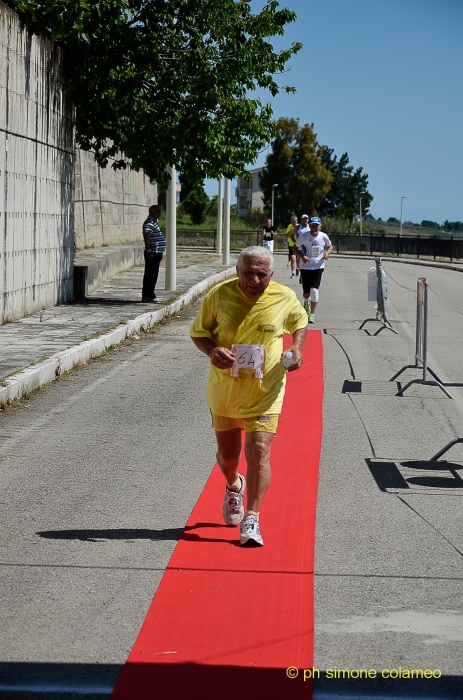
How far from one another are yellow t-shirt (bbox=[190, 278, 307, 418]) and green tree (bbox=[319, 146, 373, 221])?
137 metres

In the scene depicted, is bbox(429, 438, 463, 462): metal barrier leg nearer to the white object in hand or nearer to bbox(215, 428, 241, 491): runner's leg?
bbox(215, 428, 241, 491): runner's leg

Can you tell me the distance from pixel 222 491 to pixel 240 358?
1.60 meters

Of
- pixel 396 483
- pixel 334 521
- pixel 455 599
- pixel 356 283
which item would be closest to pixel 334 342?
pixel 396 483

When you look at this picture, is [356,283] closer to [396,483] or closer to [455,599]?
[396,483]

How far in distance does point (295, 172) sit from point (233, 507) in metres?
91.2

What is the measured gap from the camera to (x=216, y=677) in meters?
3.92

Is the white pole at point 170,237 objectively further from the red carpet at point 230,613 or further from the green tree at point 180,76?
the red carpet at point 230,613

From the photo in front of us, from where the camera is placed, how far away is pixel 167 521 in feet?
19.7

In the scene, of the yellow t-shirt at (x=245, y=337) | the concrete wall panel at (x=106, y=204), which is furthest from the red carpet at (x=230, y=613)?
the concrete wall panel at (x=106, y=204)

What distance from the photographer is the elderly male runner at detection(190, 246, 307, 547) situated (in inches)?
218

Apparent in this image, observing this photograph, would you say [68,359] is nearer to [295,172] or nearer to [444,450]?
[444,450]

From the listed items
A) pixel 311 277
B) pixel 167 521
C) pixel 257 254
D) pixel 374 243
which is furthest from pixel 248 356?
pixel 374 243

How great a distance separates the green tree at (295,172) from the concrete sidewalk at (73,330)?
71272 millimetres

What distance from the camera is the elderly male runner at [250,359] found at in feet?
18.1
